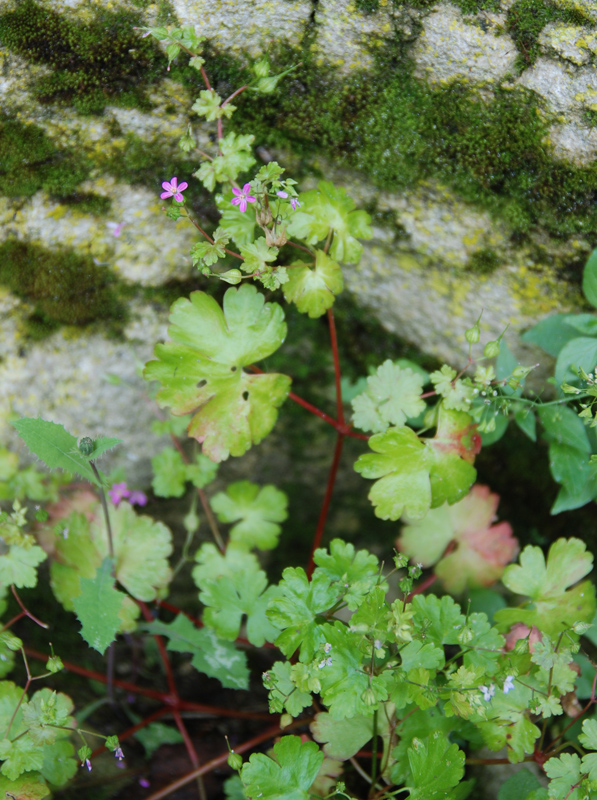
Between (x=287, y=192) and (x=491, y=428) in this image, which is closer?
(x=287, y=192)

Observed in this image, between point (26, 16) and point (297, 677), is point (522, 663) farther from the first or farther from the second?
point (26, 16)

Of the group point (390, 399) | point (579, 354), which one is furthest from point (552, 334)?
point (390, 399)

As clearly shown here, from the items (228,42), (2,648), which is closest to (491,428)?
(228,42)

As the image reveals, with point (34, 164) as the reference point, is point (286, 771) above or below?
below

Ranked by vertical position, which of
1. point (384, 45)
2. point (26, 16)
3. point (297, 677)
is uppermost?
point (384, 45)

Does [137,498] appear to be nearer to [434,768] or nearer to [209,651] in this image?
[209,651]

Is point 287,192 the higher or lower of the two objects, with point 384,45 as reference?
lower
